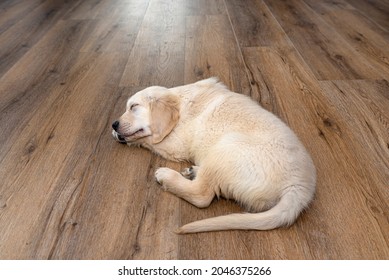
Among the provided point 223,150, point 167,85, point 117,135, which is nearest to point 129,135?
point 117,135

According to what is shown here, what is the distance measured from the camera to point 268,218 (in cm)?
106

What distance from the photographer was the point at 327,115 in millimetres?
1740

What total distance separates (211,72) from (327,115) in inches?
30.3

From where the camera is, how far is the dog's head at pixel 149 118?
1431 millimetres

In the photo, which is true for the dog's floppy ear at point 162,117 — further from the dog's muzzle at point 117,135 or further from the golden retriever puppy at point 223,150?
the dog's muzzle at point 117,135

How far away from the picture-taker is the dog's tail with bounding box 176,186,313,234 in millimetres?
1061

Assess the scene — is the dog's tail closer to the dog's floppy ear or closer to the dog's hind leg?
the dog's hind leg

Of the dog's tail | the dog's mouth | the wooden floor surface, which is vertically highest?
the dog's tail

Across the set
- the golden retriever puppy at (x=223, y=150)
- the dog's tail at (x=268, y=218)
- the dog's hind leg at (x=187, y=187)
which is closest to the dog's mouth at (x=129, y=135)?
the golden retriever puppy at (x=223, y=150)

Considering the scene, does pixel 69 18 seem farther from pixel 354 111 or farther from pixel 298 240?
pixel 298 240

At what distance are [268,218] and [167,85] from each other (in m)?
1.19

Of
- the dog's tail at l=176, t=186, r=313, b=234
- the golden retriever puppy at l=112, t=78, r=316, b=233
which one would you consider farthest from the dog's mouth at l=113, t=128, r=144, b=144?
the dog's tail at l=176, t=186, r=313, b=234

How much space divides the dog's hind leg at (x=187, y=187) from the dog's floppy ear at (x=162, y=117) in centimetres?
18

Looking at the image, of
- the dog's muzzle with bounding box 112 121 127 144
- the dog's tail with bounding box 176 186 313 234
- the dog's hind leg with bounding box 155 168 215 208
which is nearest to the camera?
the dog's tail with bounding box 176 186 313 234
